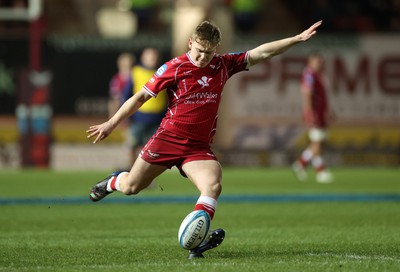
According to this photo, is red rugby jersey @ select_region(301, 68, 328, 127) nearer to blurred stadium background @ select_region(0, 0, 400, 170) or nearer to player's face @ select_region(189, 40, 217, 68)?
blurred stadium background @ select_region(0, 0, 400, 170)

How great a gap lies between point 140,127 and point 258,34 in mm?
9228

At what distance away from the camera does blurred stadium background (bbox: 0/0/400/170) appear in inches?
928

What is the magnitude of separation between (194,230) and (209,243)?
351 mm

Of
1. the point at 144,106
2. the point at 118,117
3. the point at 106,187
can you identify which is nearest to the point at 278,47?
the point at 118,117

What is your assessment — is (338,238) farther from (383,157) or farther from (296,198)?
(383,157)

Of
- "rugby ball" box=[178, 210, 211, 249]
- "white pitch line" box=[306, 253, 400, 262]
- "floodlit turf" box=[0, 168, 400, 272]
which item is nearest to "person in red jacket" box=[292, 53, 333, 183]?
"floodlit turf" box=[0, 168, 400, 272]

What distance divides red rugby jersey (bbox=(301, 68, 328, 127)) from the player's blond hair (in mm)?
11768

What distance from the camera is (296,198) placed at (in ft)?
50.1

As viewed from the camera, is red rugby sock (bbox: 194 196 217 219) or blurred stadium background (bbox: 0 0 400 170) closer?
red rugby sock (bbox: 194 196 217 219)

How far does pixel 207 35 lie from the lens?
8180 mm

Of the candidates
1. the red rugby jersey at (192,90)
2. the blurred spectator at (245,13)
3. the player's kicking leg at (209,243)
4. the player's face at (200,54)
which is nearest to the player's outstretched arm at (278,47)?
the red rugby jersey at (192,90)

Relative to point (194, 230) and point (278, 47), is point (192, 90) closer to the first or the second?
point (278, 47)

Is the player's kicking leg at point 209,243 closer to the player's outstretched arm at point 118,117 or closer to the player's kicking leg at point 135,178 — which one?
the player's kicking leg at point 135,178

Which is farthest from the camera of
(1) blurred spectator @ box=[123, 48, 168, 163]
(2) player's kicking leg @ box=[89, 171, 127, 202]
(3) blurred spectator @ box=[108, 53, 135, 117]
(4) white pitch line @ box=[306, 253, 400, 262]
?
(3) blurred spectator @ box=[108, 53, 135, 117]
